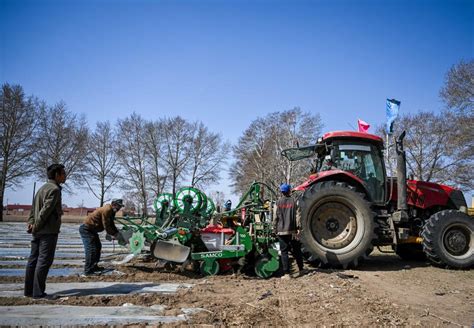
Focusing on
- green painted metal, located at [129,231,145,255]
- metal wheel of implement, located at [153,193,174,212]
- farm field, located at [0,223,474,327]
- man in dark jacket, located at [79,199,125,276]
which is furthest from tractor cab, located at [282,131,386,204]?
man in dark jacket, located at [79,199,125,276]

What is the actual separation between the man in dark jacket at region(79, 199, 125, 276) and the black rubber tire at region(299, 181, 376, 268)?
3545mm

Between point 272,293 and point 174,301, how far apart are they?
4.54 ft

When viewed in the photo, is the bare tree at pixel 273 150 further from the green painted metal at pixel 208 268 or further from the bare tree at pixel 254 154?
the green painted metal at pixel 208 268

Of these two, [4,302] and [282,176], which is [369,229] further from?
[282,176]

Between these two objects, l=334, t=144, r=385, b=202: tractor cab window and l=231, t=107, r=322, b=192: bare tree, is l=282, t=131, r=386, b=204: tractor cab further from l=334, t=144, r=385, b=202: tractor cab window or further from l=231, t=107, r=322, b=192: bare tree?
l=231, t=107, r=322, b=192: bare tree

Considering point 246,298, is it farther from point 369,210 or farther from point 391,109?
point 391,109

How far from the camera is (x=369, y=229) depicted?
21.5ft

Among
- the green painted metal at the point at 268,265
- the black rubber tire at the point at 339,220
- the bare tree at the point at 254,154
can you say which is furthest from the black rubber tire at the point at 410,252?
the bare tree at the point at 254,154

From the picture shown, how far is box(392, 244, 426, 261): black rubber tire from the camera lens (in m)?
8.15

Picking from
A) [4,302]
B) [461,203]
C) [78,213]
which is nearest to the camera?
[4,302]

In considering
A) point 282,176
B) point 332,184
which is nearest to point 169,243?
point 332,184

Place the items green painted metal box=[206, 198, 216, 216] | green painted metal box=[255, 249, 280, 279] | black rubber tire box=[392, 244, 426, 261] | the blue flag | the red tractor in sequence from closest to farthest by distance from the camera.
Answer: green painted metal box=[255, 249, 280, 279], the red tractor, green painted metal box=[206, 198, 216, 216], black rubber tire box=[392, 244, 426, 261], the blue flag

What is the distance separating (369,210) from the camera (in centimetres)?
663

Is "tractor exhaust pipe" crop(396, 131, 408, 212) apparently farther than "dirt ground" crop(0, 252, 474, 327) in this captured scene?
Yes
